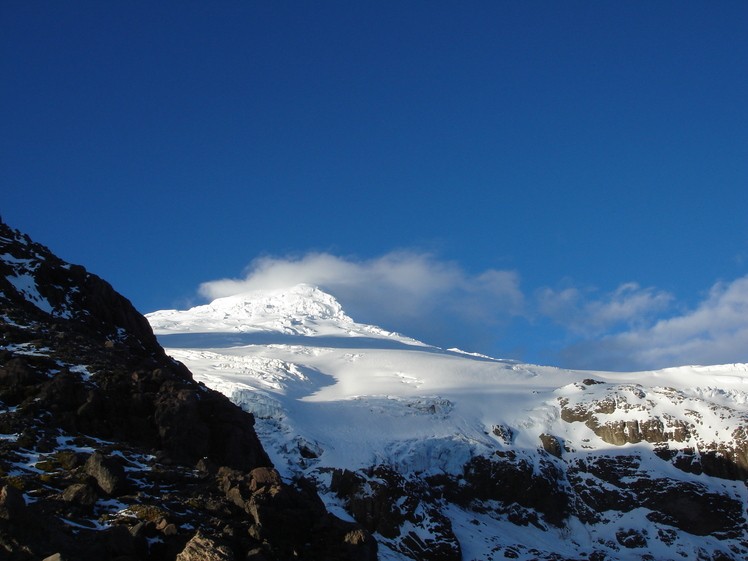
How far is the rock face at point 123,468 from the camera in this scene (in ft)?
69.3

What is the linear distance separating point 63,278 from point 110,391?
2698 centimetres

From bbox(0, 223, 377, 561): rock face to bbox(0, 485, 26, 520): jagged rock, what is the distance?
31 mm

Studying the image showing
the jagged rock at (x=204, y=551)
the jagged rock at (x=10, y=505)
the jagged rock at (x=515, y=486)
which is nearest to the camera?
the jagged rock at (x=10, y=505)

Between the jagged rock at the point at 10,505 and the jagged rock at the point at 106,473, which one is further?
the jagged rock at the point at 106,473

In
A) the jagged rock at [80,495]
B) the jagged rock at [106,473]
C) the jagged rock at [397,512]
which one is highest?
the jagged rock at [106,473]

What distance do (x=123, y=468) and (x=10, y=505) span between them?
30.1 feet

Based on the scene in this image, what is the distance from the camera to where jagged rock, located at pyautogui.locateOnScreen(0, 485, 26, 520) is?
18.2 meters

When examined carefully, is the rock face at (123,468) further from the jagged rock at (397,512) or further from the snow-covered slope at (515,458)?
the jagged rock at (397,512)

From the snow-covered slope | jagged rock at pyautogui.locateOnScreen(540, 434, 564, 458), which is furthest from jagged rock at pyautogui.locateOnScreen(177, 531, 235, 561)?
jagged rock at pyautogui.locateOnScreen(540, 434, 564, 458)

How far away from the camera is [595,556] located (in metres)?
122

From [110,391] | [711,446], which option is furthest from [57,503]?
[711,446]

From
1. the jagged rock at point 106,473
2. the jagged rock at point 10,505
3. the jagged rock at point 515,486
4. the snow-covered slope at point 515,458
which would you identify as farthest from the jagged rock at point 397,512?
the jagged rock at point 10,505

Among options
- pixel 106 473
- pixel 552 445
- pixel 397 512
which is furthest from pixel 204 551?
pixel 552 445

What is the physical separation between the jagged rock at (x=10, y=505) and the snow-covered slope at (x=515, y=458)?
90.6 m
